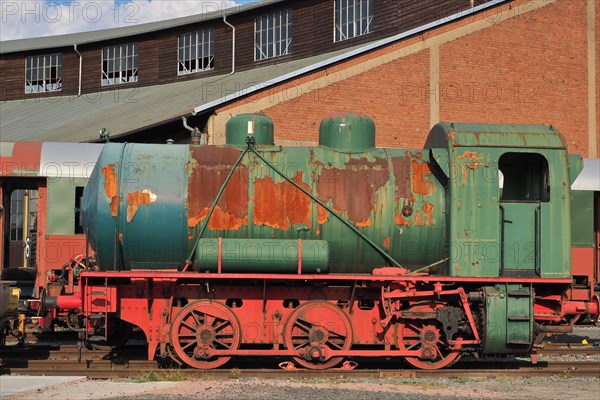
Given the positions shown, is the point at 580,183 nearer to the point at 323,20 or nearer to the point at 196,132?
the point at 196,132

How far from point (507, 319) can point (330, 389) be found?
300cm

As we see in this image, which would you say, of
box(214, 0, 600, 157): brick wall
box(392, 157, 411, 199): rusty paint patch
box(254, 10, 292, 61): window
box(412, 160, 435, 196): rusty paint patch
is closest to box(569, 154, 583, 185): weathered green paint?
box(412, 160, 435, 196): rusty paint patch

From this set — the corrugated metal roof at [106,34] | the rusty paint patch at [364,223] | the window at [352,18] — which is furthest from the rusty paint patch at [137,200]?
the corrugated metal roof at [106,34]

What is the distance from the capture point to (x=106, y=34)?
4247cm

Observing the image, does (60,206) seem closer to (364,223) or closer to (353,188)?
(353,188)

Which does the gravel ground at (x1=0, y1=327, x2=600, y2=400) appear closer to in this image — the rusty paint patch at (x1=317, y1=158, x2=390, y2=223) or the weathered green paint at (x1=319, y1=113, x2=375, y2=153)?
the rusty paint patch at (x1=317, y1=158, x2=390, y2=223)

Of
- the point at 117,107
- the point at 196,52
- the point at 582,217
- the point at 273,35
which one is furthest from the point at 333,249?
the point at 196,52

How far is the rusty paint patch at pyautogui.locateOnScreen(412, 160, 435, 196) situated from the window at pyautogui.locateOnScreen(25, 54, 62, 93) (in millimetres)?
33510

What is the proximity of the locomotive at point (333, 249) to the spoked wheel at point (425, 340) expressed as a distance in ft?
0.07

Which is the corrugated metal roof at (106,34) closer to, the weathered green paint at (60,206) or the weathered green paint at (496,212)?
the weathered green paint at (60,206)

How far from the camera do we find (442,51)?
24.9 meters

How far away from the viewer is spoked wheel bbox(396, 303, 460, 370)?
38.4ft

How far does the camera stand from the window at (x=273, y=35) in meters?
33.0

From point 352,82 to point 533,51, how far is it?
6971 mm
